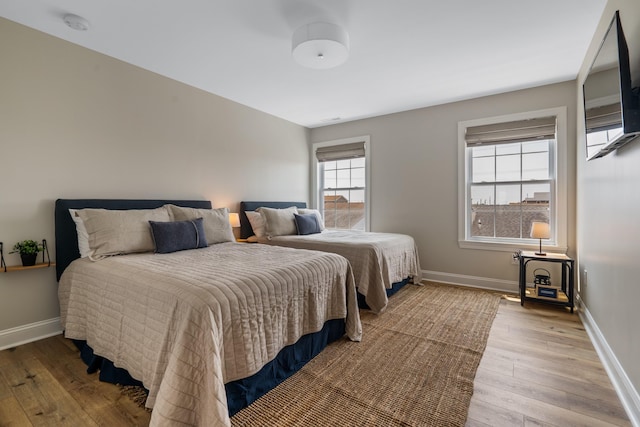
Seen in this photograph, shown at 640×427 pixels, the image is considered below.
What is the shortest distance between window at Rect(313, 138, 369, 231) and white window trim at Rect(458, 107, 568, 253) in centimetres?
144

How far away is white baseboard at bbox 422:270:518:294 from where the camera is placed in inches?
147

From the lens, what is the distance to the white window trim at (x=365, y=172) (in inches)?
192

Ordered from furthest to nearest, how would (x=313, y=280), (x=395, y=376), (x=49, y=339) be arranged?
(x=49, y=339) < (x=313, y=280) < (x=395, y=376)

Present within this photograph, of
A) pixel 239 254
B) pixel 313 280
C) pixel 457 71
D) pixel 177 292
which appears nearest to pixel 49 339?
pixel 239 254

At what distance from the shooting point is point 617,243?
1.91 metres

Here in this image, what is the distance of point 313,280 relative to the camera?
2.11m

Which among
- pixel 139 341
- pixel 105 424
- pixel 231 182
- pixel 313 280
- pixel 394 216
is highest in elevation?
pixel 231 182

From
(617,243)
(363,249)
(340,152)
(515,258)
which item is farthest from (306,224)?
(617,243)

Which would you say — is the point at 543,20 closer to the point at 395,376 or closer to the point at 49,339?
the point at 395,376

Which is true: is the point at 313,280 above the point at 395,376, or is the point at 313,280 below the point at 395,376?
above

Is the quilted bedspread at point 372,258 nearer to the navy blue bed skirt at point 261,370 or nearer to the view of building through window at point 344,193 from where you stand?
the navy blue bed skirt at point 261,370

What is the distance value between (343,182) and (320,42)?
10.3 feet

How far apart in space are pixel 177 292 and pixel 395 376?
145 cm

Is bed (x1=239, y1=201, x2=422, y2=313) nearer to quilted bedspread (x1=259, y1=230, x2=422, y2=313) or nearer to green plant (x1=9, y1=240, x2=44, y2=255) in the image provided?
quilted bedspread (x1=259, y1=230, x2=422, y2=313)
